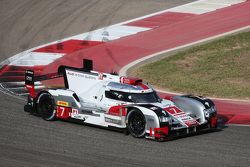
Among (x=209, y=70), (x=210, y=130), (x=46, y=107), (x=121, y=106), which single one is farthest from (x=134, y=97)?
(x=209, y=70)

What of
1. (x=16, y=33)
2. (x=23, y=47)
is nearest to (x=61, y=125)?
(x=23, y=47)

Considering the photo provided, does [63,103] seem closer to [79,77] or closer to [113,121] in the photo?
[79,77]

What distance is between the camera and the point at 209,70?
28547mm

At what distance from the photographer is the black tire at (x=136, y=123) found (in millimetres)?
19641

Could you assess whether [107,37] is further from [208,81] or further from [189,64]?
[208,81]

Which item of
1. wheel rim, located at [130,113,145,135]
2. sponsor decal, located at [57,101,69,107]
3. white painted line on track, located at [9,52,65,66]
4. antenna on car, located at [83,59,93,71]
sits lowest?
wheel rim, located at [130,113,145,135]

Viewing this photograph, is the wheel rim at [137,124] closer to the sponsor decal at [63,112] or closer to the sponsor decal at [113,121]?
the sponsor decal at [113,121]

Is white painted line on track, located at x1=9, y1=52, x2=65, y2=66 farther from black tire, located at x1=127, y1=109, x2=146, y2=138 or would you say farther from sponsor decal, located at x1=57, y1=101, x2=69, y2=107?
black tire, located at x1=127, y1=109, x2=146, y2=138

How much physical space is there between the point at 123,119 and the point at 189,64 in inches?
388

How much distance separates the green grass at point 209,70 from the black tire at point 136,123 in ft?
21.7

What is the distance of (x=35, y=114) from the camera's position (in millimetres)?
22438

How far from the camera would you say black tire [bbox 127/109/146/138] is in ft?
64.4

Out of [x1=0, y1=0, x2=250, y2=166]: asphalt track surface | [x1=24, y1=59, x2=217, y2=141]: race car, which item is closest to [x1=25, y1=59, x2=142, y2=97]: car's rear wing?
[x1=24, y1=59, x2=217, y2=141]: race car

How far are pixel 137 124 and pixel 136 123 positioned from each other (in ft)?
0.14
